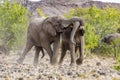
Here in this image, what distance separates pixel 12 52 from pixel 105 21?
723 cm

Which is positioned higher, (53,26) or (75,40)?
(53,26)

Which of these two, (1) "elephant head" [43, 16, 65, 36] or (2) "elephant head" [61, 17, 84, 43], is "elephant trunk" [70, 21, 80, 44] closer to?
(2) "elephant head" [61, 17, 84, 43]

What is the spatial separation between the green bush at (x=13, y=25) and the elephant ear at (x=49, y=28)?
36.0 feet

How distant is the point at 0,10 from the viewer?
1201 inches

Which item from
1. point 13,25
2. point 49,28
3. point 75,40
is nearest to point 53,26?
point 49,28

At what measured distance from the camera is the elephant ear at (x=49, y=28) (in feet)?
57.7

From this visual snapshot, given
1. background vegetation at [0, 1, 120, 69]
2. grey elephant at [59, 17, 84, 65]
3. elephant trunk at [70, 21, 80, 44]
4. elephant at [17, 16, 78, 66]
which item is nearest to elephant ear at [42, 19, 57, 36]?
elephant at [17, 16, 78, 66]

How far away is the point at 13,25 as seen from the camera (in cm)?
2878

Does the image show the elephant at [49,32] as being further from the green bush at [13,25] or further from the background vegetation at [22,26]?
the green bush at [13,25]

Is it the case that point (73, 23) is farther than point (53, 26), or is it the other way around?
point (53, 26)

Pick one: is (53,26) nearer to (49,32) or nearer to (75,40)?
(49,32)

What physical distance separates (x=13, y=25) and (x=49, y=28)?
11403 mm

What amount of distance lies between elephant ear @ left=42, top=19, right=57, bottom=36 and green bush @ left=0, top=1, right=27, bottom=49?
432 inches

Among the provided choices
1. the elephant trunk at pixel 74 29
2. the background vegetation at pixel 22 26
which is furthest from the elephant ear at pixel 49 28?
the background vegetation at pixel 22 26
